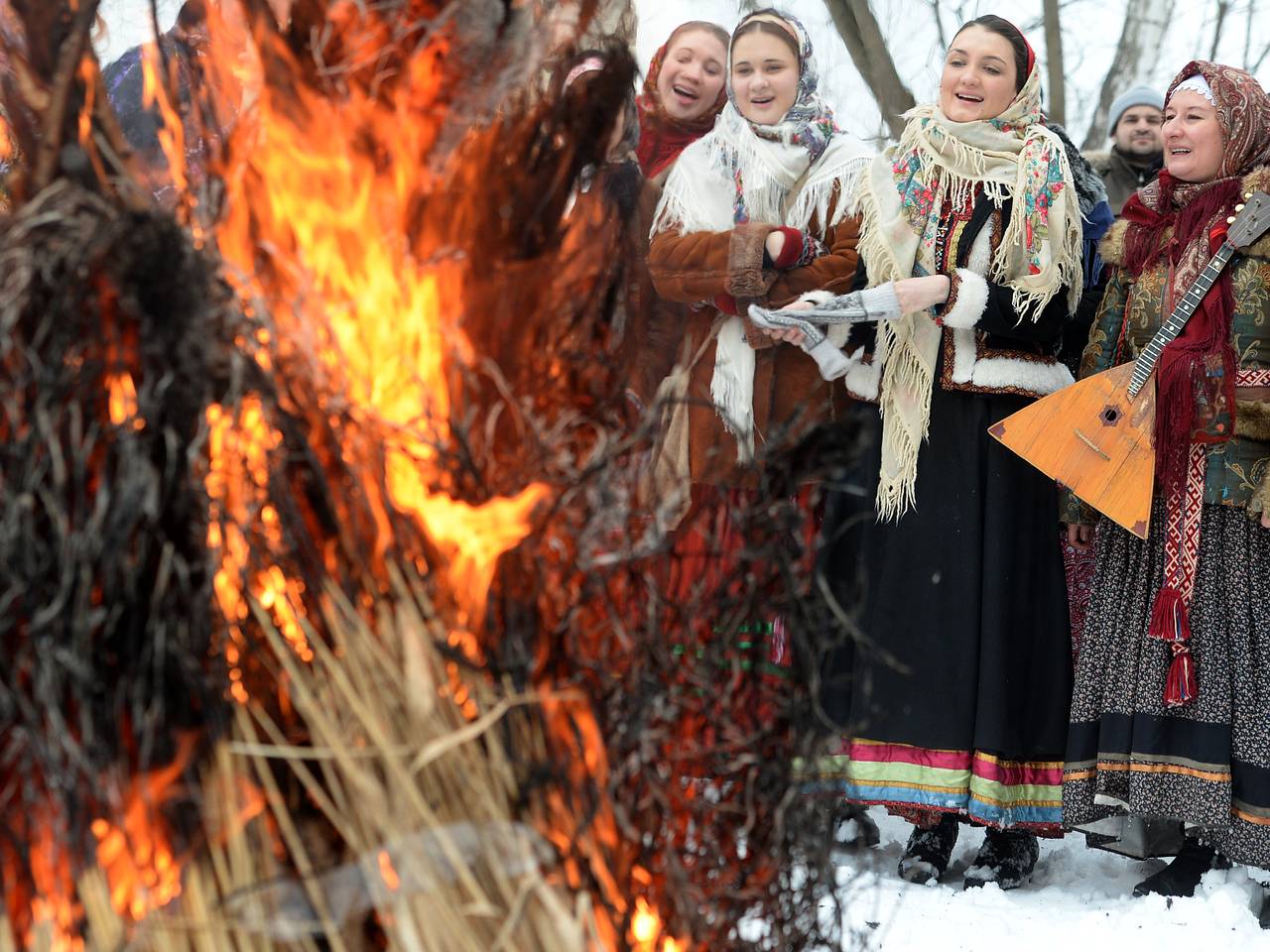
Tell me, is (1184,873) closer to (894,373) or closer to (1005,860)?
(1005,860)

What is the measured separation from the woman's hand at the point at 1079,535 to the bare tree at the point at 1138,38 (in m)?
7.51

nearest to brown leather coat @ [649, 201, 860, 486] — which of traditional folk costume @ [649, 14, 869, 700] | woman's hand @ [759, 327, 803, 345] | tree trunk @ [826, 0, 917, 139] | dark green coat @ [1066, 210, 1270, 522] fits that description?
traditional folk costume @ [649, 14, 869, 700]

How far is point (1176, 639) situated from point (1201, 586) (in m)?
0.15

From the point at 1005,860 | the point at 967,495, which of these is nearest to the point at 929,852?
the point at 1005,860

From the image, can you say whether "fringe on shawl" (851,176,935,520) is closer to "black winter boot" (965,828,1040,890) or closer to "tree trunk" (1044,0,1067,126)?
"black winter boot" (965,828,1040,890)

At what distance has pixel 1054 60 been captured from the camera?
1056 cm

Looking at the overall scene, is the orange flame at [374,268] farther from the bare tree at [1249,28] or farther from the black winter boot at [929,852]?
the bare tree at [1249,28]

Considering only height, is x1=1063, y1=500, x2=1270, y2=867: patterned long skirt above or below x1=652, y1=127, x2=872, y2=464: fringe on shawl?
below

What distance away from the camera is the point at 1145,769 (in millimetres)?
3488

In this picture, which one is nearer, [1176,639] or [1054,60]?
[1176,639]

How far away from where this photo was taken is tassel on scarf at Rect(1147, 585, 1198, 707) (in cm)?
346

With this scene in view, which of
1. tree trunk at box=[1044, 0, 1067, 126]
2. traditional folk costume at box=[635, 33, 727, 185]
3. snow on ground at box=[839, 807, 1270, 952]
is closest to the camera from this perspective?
snow on ground at box=[839, 807, 1270, 952]

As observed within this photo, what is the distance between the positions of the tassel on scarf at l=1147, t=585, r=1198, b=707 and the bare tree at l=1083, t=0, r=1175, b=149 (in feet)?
26.0

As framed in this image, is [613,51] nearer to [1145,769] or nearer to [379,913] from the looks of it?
[379,913]
